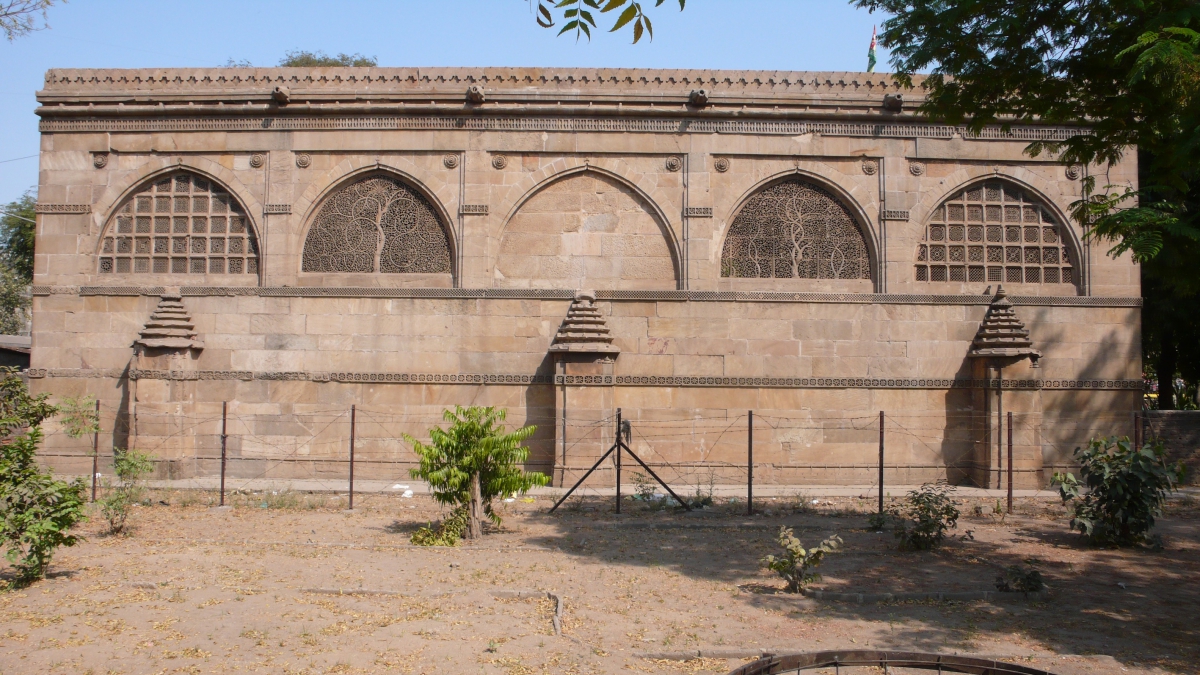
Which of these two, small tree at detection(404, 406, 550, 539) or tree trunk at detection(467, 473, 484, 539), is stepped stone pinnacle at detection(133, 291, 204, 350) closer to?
small tree at detection(404, 406, 550, 539)

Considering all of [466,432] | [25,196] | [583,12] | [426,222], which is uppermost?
[25,196]

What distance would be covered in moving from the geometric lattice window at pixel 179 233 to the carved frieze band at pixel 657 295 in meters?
0.48

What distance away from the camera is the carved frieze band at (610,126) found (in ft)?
45.8

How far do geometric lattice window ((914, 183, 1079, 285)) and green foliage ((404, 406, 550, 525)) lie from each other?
7812mm

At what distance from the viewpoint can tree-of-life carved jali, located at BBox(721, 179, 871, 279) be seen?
45.8ft

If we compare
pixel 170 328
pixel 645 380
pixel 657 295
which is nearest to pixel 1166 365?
pixel 657 295

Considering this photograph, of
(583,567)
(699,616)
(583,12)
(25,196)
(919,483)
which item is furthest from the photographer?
(25,196)

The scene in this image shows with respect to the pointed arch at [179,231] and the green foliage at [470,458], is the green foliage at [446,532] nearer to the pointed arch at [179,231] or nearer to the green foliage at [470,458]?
the green foliage at [470,458]

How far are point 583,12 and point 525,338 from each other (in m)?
10.0

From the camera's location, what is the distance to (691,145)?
549 inches

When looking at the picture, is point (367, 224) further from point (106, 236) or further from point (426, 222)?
point (106, 236)

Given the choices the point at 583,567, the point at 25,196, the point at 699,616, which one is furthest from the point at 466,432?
the point at 25,196

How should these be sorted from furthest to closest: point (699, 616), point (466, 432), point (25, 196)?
1. point (25, 196)
2. point (466, 432)
3. point (699, 616)

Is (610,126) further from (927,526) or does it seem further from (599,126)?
(927,526)
